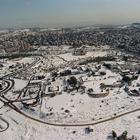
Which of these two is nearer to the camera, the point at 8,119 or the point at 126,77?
the point at 8,119

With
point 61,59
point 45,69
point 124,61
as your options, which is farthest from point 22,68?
point 124,61

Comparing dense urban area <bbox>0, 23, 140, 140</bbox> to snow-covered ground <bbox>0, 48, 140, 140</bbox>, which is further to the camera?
dense urban area <bbox>0, 23, 140, 140</bbox>

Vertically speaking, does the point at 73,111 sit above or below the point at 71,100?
above

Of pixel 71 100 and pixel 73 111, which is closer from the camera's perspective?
pixel 73 111

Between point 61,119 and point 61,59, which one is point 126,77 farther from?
point 61,59

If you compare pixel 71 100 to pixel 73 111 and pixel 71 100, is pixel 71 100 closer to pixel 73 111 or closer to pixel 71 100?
pixel 71 100

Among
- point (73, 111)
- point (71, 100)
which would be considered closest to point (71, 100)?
point (71, 100)

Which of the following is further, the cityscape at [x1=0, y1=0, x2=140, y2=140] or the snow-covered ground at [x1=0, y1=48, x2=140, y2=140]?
the cityscape at [x1=0, y1=0, x2=140, y2=140]

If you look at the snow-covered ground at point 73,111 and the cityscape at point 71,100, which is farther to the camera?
the cityscape at point 71,100

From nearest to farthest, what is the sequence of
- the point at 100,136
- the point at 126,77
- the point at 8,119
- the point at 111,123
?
the point at 100,136 → the point at 111,123 → the point at 8,119 → the point at 126,77

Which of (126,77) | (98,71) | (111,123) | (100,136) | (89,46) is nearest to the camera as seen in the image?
(100,136)

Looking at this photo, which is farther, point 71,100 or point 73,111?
point 71,100
